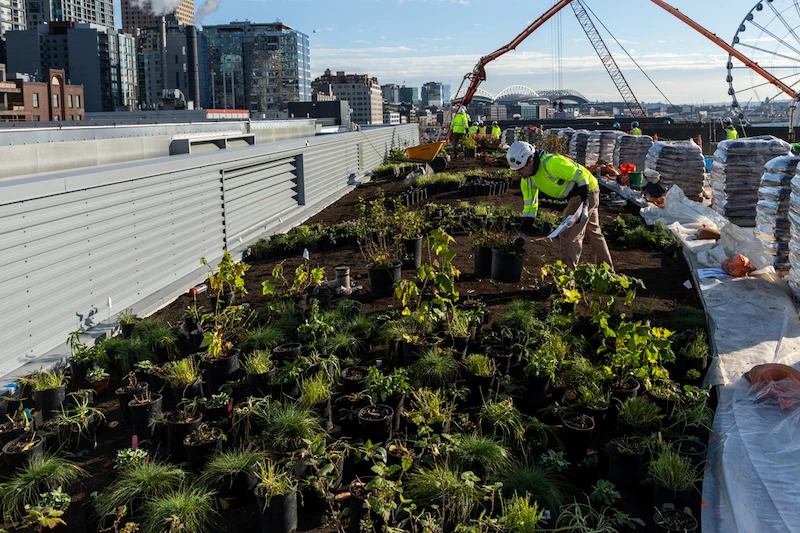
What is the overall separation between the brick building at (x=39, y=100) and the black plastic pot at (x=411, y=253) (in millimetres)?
63423

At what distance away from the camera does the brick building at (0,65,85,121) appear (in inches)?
2491

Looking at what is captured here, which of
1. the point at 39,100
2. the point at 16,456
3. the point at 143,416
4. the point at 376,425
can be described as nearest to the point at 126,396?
the point at 143,416

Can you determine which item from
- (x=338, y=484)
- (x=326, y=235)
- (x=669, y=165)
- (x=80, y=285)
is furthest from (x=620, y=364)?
(x=669, y=165)

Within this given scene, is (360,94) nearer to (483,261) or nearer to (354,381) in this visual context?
(483,261)

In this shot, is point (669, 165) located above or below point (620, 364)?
above

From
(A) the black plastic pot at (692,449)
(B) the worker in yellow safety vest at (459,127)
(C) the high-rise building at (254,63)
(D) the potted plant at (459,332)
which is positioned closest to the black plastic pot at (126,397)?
(D) the potted plant at (459,332)

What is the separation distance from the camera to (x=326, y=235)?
10.1 meters

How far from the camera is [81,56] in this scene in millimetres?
111875

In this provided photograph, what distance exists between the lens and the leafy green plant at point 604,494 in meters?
3.62

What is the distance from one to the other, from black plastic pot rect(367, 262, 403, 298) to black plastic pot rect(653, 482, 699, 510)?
13.6ft

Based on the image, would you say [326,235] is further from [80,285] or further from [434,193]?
[434,193]

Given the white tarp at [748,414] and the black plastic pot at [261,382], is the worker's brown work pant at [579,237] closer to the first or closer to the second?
the white tarp at [748,414]

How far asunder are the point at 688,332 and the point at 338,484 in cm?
369

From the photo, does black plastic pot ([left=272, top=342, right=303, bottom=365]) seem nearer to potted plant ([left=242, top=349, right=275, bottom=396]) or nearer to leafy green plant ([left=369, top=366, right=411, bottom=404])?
potted plant ([left=242, top=349, right=275, bottom=396])
